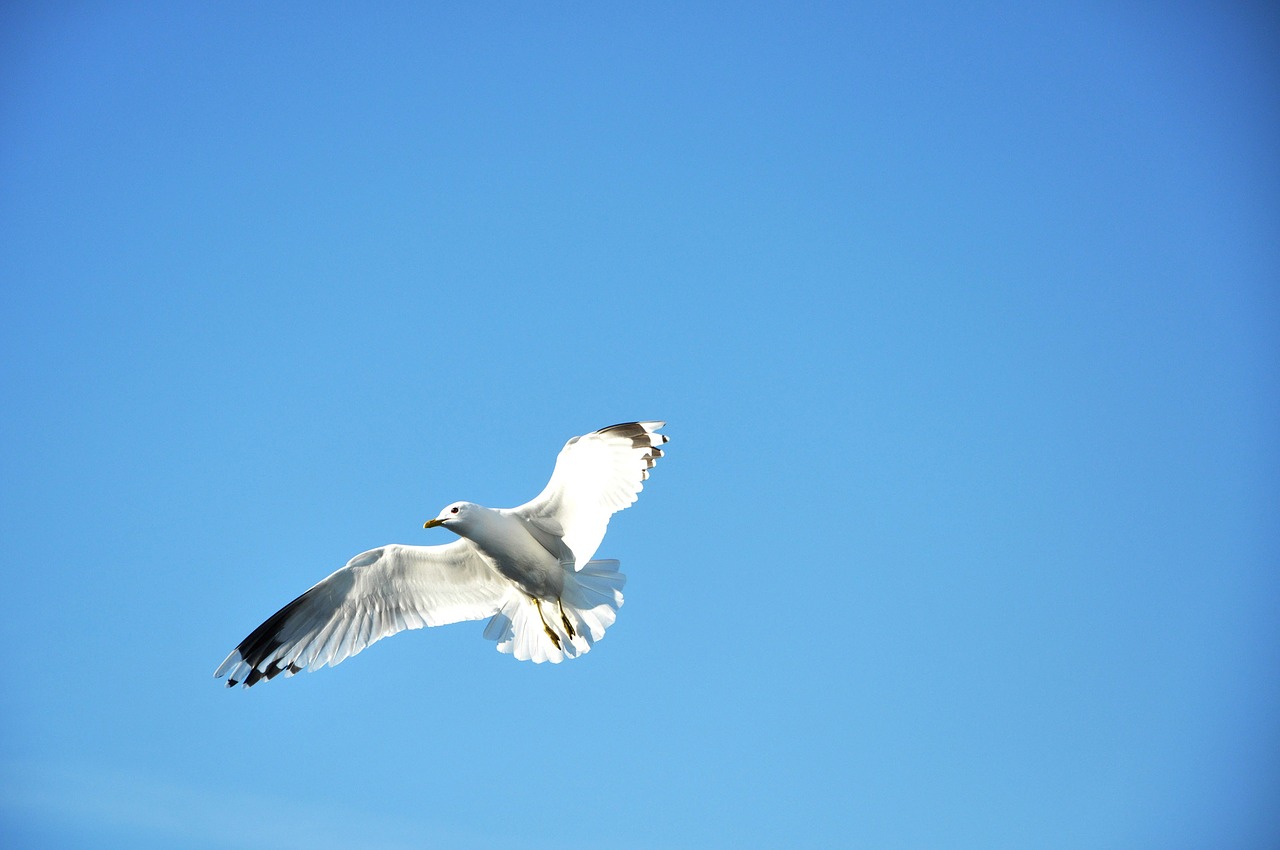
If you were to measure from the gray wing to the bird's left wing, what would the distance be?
0.73 m

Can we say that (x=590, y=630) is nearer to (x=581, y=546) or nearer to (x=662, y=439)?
(x=581, y=546)

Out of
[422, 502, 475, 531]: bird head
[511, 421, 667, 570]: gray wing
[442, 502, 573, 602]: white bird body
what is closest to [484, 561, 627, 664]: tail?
[442, 502, 573, 602]: white bird body

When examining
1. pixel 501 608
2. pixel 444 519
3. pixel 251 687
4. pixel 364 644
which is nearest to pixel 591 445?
pixel 444 519

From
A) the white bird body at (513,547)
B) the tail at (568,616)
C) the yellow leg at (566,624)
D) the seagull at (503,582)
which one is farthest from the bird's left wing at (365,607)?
the yellow leg at (566,624)

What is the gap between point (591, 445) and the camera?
22.6 feet

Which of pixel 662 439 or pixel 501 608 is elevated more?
pixel 662 439

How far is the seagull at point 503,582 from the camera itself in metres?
6.94

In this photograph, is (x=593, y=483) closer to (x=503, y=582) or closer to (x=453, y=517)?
(x=453, y=517)

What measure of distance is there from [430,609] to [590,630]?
1.26 metres

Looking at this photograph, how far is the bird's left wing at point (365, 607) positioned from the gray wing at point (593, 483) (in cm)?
73

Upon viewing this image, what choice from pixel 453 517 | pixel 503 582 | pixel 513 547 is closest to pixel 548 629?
pixel 503 582

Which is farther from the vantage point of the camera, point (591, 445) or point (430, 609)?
point (430, 609)

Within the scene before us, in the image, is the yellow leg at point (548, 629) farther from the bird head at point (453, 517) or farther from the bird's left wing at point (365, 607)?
the bird head at point (453, 517)

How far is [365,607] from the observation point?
761 cm
